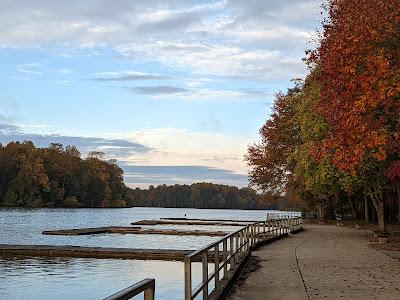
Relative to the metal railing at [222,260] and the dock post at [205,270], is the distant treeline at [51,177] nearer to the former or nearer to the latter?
the metal railing at [222,260]

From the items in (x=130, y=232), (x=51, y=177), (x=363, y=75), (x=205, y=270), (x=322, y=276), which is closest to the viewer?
(x=205, y=270)

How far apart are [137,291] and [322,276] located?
11356mm

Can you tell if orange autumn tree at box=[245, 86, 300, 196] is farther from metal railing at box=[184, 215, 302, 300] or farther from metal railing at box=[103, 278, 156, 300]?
metal railing at box=[103, 278, 156, 300]

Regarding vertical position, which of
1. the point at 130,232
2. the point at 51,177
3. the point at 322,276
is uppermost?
the point at 51,177

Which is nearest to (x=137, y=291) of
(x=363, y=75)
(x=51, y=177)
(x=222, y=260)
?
(x=222, y=260)

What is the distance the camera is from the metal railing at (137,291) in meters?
4.44

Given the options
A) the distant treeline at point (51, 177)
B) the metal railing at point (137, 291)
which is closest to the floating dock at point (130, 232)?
the metal railing at point (137, 291)

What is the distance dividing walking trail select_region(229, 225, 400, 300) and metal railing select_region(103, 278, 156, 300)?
662cm

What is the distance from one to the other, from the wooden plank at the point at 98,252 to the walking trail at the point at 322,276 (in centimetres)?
596

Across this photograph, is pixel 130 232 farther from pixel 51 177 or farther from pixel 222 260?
pixel 51 177

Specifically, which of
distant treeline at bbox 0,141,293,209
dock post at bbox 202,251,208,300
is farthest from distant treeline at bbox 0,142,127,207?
dock post at bbox 202,251,208,300

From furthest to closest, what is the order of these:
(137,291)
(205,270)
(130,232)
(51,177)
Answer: (51,177), (130,232), (205,270), (137,291)

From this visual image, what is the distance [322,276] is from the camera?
50.6 feet

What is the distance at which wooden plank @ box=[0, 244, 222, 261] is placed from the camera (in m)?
27.7
